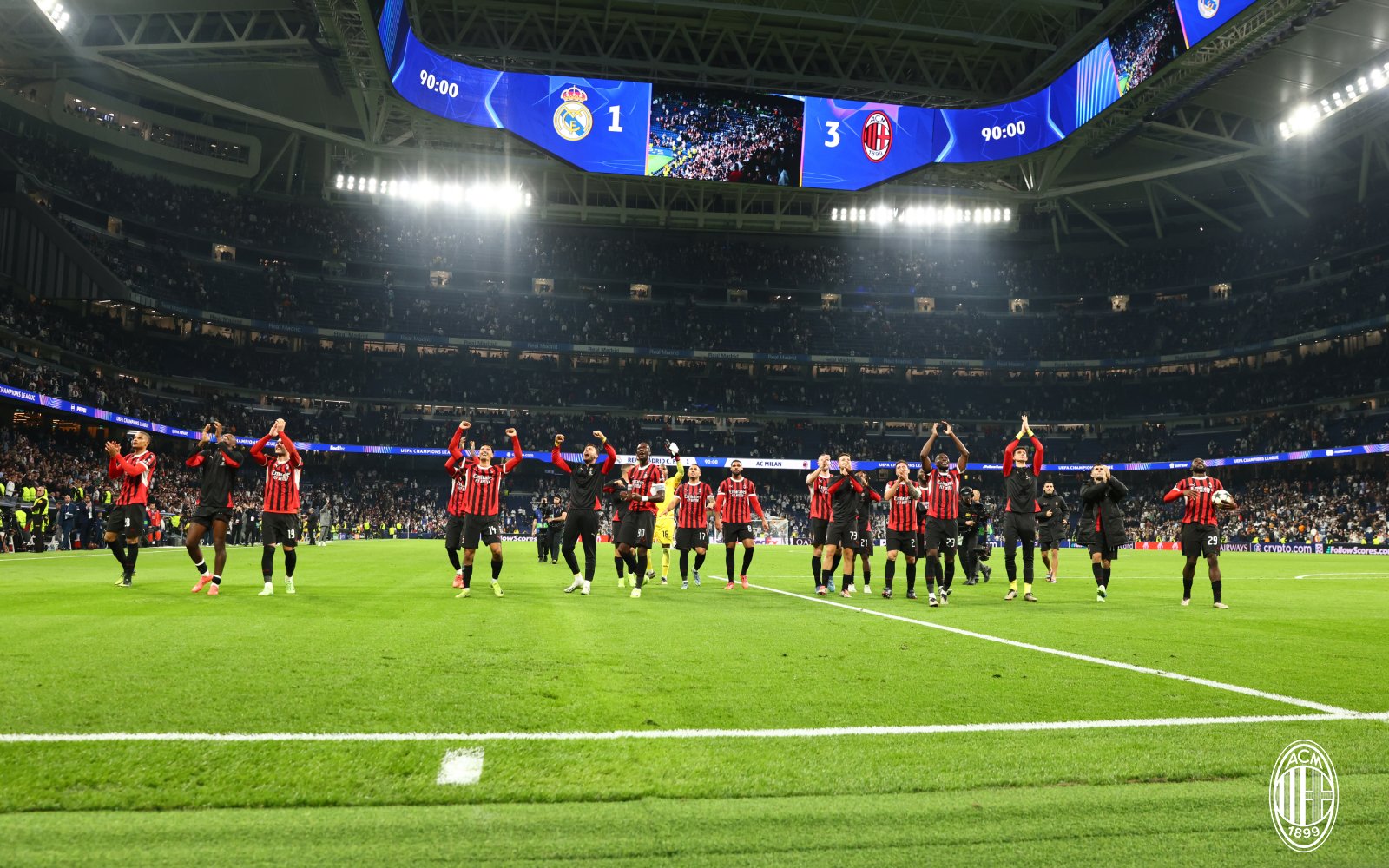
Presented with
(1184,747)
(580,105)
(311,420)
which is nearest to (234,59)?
(580,105)

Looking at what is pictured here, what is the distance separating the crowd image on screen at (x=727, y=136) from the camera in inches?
1756

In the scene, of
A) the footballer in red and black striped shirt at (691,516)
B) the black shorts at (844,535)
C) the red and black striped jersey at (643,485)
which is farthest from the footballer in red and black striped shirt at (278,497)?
the black shorts at (844,535)

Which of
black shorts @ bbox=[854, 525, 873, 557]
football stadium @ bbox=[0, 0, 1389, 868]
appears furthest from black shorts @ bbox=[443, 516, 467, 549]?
black shorts @ bbox=[854, 525, 873, 557]

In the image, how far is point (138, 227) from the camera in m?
55.6

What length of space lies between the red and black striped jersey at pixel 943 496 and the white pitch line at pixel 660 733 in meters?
9.20

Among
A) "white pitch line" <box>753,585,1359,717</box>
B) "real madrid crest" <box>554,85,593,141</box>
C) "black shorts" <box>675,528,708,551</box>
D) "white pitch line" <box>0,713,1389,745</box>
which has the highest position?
"real madrid crest" <box>554,85,593,141</box>

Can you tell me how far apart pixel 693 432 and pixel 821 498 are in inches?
1992

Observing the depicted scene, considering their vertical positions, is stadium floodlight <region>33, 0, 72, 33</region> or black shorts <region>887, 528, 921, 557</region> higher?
stadium floodlight <region>33, 0, 72, 33</region>

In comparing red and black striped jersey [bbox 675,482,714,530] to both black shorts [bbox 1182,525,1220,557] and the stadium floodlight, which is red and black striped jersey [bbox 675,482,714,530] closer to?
black shorts [bbox 1182,525,1220,557]

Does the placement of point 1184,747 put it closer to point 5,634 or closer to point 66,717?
point 66,717

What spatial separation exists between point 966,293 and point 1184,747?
69292 mm

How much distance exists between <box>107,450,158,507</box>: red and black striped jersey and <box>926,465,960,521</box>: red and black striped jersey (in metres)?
12.5

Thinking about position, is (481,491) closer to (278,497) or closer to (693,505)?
(278,497)

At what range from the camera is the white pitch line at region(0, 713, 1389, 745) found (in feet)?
15.6
